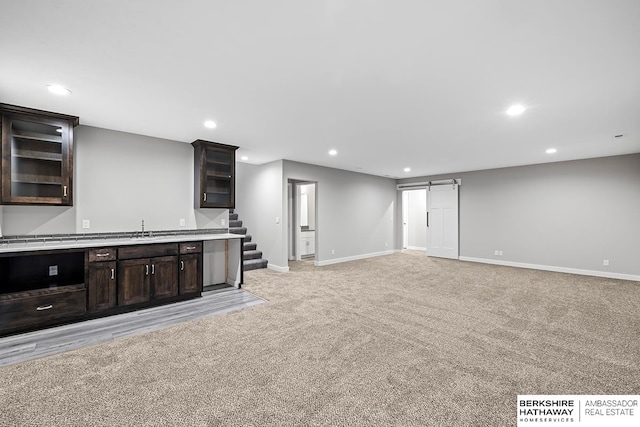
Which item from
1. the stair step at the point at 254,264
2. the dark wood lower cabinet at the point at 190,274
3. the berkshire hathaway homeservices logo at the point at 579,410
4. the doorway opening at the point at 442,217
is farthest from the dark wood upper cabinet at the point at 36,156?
the doorway opening at the point at 442,217

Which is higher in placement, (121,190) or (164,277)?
(121,190)

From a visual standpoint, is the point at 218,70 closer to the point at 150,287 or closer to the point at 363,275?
the point at 150,287

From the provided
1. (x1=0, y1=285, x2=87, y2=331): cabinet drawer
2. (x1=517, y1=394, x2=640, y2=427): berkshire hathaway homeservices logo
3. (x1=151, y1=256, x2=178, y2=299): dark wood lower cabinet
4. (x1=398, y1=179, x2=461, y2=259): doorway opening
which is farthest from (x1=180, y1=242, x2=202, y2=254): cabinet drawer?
(x1=398, y1=179, x2=461, y2=259): doorway opening

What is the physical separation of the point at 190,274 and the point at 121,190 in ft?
5.48

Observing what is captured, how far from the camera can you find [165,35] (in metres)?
1.93

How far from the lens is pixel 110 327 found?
10.3ft

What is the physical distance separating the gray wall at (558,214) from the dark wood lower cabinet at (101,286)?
26.3 feet

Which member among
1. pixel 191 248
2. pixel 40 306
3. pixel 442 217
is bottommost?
pixel 40 306

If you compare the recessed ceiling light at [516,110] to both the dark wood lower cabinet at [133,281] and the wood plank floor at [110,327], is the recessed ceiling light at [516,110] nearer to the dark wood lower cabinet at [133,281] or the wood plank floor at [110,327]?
the wood plank floor at [110,327]

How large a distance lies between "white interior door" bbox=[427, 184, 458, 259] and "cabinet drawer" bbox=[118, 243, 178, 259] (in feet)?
23.4

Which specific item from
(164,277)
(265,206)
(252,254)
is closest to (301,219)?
(265,206)

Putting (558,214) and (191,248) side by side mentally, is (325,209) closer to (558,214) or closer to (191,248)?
(191,248)

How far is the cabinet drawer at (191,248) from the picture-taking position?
4.09 m

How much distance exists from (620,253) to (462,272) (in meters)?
3.05
